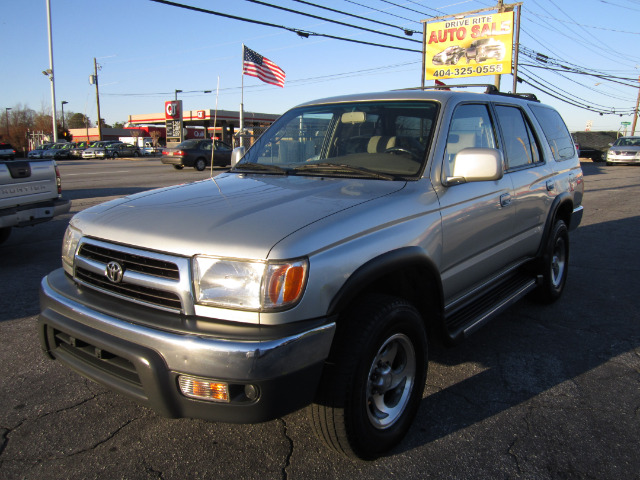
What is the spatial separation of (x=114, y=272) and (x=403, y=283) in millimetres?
1498

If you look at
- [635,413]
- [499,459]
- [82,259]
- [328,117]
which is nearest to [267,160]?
[328,117]

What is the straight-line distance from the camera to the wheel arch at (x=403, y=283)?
2225mm

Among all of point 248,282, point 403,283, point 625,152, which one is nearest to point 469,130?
point 403,283

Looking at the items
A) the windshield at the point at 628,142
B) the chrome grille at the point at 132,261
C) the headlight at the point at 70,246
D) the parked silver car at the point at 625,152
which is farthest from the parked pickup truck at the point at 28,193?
the windshield at the point at 628,142

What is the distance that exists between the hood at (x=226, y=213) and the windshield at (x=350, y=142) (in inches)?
8.7

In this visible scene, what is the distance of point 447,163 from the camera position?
3115mm

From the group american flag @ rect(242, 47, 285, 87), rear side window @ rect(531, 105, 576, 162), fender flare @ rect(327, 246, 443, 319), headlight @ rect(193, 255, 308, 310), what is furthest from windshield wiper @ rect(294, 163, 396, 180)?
american flag @ rect(242, 47, 285, 87)

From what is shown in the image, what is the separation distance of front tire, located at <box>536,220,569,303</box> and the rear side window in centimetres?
71

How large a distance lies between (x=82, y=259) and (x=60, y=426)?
3.16ft

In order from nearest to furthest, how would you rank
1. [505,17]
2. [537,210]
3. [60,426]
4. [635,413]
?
[60,426] < [635,413] < [537,210] < [505,17]

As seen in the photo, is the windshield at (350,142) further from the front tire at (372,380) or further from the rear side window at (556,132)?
the rear side window at (556,132)

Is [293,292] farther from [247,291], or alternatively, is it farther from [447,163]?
[447,163]

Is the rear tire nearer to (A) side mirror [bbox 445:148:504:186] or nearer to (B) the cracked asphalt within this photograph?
(B) the cracked asphalt

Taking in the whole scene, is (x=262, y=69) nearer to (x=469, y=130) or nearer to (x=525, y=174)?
(x=525, y=174)
